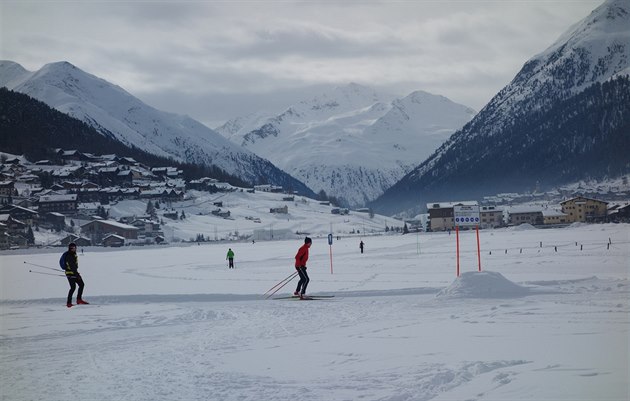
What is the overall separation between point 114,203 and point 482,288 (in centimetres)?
14644

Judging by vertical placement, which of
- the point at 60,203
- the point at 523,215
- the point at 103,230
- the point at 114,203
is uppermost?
the point at 114,203

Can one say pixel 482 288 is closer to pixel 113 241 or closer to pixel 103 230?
pixel 113 241

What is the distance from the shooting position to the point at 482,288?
16.1 m

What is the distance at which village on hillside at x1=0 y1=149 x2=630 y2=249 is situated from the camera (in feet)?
378

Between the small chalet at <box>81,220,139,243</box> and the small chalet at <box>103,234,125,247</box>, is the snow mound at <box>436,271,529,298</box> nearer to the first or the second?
the small chalet at <box>103,234,125,247</box>

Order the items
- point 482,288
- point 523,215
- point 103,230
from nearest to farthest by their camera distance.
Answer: point 482,288 → point 103,230 → point 523,215

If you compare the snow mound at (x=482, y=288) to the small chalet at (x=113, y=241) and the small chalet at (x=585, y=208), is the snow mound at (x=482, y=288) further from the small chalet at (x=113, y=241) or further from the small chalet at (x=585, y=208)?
the small chalet at (x=585, y=208)

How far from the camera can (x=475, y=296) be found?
15734 millimetres

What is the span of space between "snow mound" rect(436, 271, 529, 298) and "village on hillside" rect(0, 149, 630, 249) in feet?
308

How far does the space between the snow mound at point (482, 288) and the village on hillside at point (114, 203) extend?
9374cm

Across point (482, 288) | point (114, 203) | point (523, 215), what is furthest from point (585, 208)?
point (482, 288)

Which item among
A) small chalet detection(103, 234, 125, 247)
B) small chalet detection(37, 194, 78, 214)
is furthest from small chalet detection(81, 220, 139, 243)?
small chalet detection(37, 194, 78, 214)

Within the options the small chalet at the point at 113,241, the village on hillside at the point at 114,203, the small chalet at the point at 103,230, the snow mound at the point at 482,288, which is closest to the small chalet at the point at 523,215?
the village on hillside at the point at 114,203

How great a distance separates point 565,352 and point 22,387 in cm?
754
